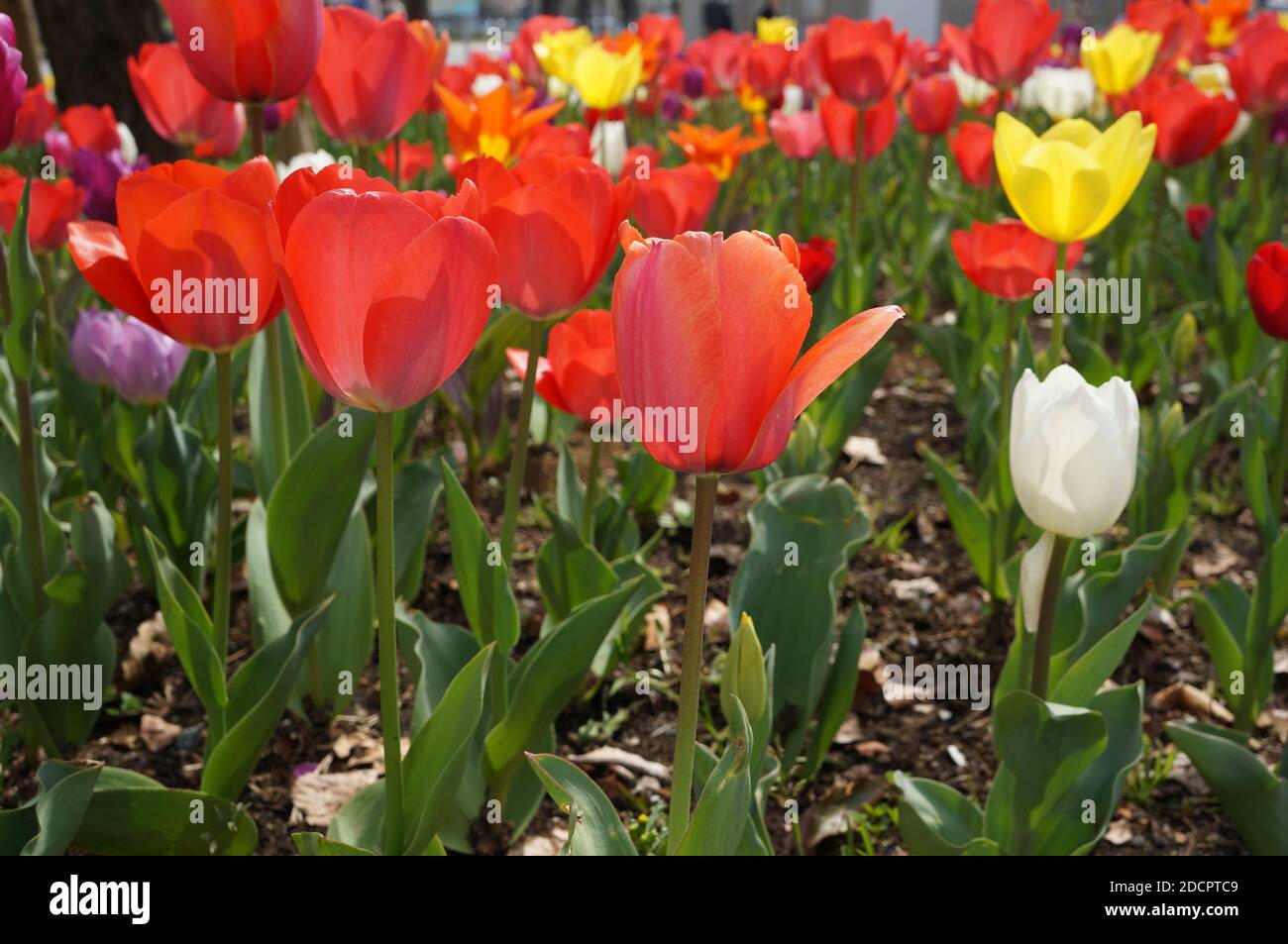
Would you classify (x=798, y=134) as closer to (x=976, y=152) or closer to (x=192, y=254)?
(x=976, y=152)

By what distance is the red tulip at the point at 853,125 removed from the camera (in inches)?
135

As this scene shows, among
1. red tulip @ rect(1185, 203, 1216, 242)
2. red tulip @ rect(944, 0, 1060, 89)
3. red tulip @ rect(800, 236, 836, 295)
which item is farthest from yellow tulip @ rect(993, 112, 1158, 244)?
red tulip @ rect(1185, 203, 1216, 242)

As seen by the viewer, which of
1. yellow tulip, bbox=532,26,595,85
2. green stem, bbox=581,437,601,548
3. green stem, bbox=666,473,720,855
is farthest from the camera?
yellow tulip, bbox=532,26,595,85

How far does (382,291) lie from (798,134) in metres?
3.02

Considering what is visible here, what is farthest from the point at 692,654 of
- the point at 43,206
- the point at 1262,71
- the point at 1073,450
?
the point at 1262,71

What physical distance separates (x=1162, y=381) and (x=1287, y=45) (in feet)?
4.24

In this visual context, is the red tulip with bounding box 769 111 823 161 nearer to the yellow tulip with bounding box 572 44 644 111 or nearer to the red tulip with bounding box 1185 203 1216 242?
the yellow tulip with bounding box 572 44 644 111

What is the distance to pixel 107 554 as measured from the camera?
5.42ft

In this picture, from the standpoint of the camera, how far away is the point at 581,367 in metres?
1.63

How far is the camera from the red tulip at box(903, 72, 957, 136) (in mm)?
4047

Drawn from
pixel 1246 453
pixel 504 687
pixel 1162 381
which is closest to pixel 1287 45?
pixel 1162 381

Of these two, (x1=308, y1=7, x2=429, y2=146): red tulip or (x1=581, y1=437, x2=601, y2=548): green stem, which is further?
(x1=581, y1=437, x2=601, y2=548): green stem

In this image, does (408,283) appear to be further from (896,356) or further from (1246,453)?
(896,356)

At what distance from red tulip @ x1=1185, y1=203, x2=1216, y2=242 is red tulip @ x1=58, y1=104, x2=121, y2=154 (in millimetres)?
2856
